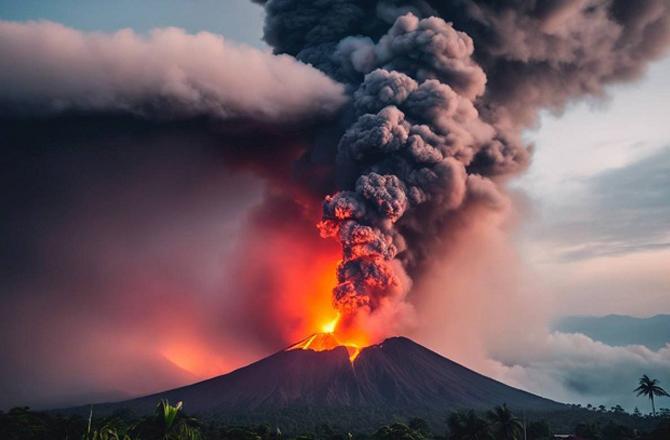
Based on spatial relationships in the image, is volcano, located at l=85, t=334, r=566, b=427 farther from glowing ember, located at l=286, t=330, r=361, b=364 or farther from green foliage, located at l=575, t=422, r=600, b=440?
green foliage, located at l=575, t=422, r=600, b=440

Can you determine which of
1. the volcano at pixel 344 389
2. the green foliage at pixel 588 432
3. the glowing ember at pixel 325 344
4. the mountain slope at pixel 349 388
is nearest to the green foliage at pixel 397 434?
the green foliage at pixel 588 432

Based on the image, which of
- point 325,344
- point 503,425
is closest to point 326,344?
point 325,344

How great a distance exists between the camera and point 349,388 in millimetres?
83125

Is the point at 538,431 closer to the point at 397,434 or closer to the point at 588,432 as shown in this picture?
the point at 588,432

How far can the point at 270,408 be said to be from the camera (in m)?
77.0

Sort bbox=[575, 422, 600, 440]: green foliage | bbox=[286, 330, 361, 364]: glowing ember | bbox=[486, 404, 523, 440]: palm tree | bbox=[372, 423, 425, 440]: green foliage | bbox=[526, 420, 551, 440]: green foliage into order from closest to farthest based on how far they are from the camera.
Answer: bbox=[372, 423, 425, 440]: green foliage
bbox=[486, 404, 523, 440]: palm tree
bbox=[575, 422, 600, 440]: green foliage
bbox=[526, 420, 551, 440]: green foliage
bbox=[286, 330, 361, 364]: glowing ember

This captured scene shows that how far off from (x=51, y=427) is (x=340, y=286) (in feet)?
114

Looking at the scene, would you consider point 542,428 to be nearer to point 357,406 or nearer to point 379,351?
point 357,406

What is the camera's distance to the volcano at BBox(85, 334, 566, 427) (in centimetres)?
7638

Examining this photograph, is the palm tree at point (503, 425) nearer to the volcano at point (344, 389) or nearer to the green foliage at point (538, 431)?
the green foliage at point (538, 431)

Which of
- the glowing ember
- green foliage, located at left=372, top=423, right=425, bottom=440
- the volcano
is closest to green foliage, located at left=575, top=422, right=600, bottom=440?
green foliage, located at left=372, top=423, right=425, bottom=440

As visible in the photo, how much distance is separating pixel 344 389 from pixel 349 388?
70 cm

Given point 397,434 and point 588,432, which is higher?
point 588,432

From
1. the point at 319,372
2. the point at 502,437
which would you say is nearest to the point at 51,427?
the point at 502,437
